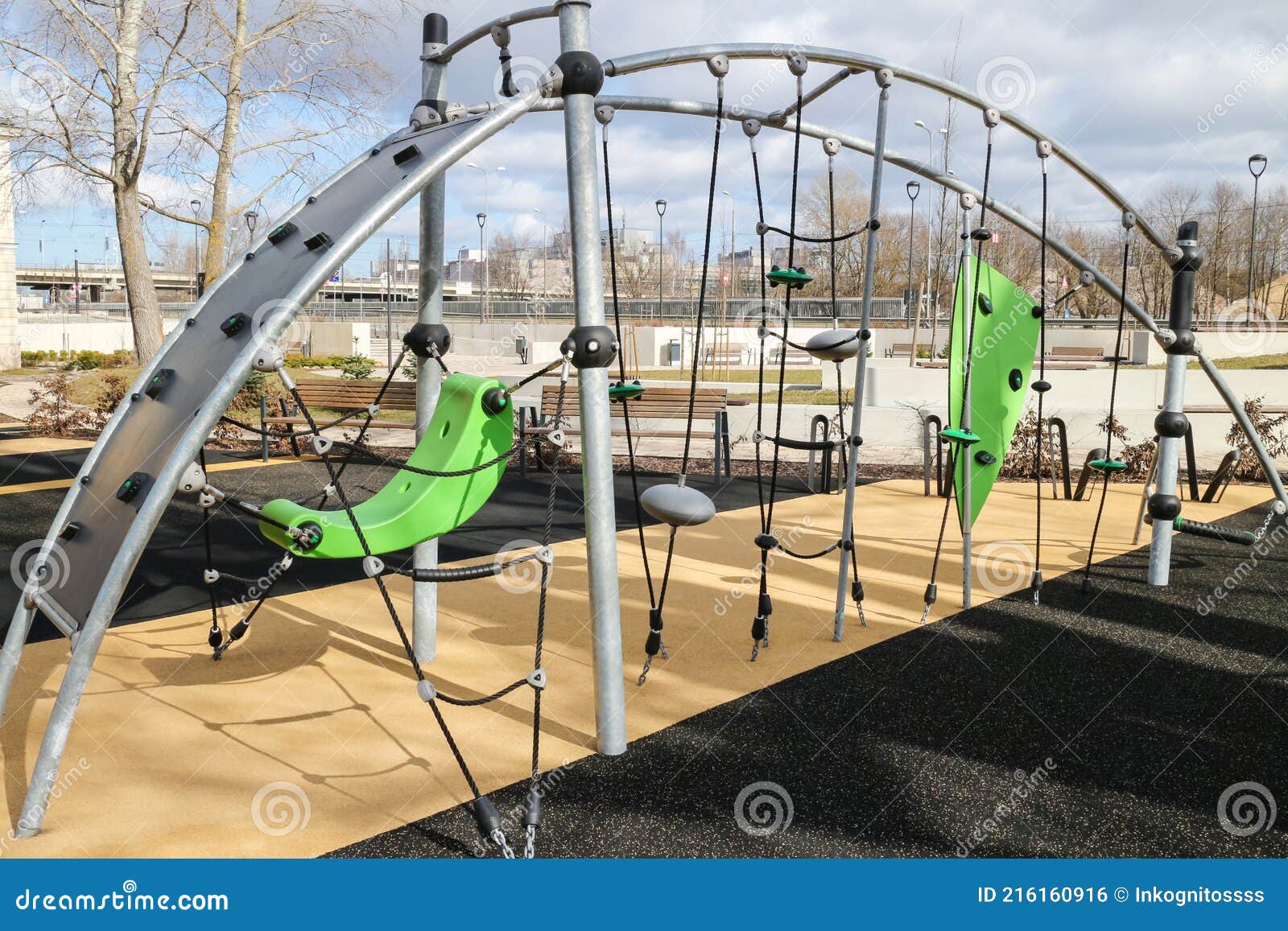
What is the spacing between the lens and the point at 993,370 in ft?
18.1

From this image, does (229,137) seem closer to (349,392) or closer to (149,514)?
(349,392)

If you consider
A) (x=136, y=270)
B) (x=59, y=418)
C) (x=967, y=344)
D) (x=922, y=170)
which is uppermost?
(x=136, y=270)

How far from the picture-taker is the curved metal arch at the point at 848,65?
4.14 m

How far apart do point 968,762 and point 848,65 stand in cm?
304

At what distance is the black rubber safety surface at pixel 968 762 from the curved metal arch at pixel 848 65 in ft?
7.73

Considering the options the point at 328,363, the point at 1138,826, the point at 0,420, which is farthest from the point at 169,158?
the point at 1138,826

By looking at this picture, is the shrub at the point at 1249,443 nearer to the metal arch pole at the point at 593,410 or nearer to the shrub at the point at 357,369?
the metal arch pole at the point at 593,410

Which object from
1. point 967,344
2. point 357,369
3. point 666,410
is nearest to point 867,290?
point 967,344

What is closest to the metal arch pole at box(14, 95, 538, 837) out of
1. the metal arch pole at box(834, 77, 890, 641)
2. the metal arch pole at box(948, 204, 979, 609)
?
the metal arch pole at box(834, 77, 890, 641)

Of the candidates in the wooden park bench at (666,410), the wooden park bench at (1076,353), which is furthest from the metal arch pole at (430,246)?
the wooden park bench at (1076,353)

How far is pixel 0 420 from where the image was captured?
1502 centimetres

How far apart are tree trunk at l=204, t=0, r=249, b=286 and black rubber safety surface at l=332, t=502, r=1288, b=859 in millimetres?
16948

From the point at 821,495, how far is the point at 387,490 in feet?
18.6

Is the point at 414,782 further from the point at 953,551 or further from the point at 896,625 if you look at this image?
the point at 953,551
